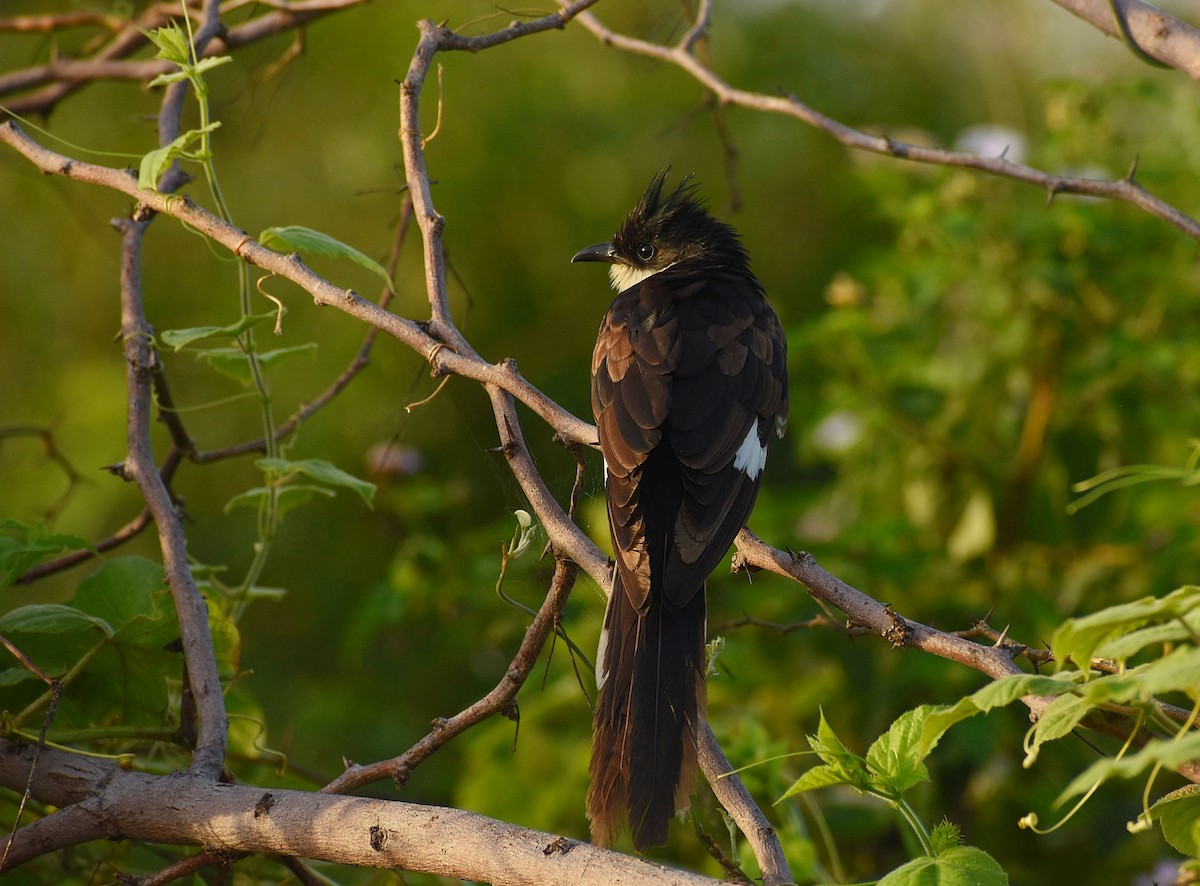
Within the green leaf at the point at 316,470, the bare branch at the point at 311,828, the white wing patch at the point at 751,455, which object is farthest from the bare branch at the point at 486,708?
the white wing patch at the point at 751,455

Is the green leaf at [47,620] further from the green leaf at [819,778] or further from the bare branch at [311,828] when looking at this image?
the green leaf at [819,778]

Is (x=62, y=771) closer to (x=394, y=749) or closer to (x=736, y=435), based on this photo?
(x=736, y=435)

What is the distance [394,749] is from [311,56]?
428cm

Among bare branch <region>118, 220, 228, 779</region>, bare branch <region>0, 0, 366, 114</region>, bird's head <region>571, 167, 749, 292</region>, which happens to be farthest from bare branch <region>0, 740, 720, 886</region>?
bird's head <region>571, 167, 749, 292</region>

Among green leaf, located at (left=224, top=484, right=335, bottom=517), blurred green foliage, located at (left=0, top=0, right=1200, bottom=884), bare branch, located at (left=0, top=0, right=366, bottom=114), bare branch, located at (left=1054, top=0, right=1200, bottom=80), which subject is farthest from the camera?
blurred green foliage, located at (left=0, top=0, right=1200, bottom=884)

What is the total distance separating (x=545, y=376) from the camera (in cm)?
600

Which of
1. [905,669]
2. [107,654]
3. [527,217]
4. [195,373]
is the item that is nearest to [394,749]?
[905,669]

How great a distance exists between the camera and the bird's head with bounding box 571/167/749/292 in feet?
12.1

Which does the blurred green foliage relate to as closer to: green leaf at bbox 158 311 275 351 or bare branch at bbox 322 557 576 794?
green leaf at bbox 158 311 275 351

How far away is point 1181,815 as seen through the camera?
5.08 ft

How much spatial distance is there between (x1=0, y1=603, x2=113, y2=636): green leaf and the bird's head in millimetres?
1962

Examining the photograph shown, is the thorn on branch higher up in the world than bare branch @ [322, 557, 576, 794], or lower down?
higher up

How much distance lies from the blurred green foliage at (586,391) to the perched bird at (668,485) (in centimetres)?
17

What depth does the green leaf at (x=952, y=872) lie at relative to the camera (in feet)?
4.78
